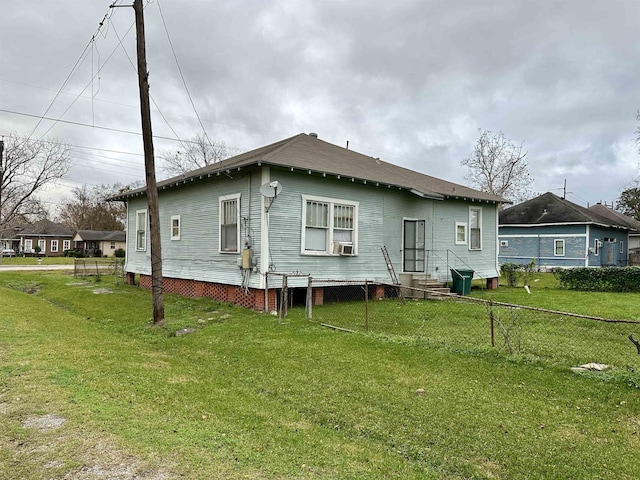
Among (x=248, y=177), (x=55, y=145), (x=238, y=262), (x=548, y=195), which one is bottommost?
(x=238, y=262)

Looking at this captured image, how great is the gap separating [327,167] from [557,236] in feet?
71.3

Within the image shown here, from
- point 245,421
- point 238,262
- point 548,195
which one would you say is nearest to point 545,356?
point 245,421

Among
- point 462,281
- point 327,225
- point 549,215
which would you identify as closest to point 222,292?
point 327,225

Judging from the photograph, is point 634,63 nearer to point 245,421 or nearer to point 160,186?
point 160,186

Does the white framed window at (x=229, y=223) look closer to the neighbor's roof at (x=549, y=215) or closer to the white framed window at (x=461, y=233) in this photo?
the white framed window at (x=461, y=233)

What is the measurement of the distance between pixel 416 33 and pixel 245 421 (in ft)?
41.5

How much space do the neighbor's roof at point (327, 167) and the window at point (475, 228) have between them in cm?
57

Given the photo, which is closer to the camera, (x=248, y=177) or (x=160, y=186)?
(x=248, y=177)

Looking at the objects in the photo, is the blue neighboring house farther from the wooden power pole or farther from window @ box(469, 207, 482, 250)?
the wooden power pole

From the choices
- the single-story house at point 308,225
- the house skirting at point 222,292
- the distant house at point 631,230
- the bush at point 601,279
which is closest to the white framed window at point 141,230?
the single-story house at point 308,225

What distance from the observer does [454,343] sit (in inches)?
273

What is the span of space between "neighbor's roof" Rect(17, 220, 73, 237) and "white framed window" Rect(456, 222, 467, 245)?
59.3 meters

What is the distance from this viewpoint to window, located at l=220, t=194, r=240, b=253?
11.6 m

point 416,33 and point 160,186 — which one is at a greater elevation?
point 416,33
